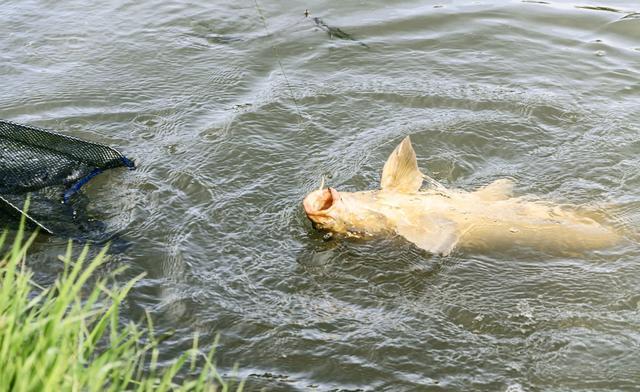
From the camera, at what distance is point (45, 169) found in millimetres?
6066

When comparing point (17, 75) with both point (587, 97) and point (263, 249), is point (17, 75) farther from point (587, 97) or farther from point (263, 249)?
point (587, 97)

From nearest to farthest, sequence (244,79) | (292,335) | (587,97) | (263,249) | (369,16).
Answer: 1. (292,335)
2. (263,249)
3. (587,97)
4. (244,79)
5. (369,16)

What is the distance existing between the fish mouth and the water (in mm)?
479

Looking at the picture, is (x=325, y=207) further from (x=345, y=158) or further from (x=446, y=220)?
(x=345, y=158)

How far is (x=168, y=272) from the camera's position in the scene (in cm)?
550

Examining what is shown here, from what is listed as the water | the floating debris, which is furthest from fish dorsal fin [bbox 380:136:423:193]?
the floating debris

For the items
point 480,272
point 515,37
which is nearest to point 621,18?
point 515,37

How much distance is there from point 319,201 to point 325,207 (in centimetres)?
8

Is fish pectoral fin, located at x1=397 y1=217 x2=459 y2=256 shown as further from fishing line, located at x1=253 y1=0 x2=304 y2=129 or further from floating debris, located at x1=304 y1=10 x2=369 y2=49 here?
floating debris, located at x1=304 y1=10 x2=369 y2=49

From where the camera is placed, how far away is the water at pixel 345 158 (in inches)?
191

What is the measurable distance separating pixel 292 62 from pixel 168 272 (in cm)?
347

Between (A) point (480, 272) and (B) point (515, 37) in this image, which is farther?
(B) point (515, 37)

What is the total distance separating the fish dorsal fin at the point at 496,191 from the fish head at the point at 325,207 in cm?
114

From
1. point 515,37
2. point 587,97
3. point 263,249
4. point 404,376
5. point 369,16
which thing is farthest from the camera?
point 369,16
